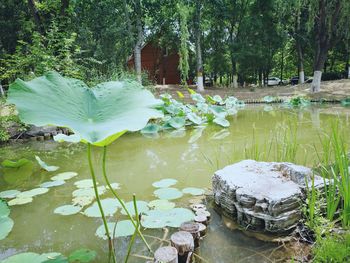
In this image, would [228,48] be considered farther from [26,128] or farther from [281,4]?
[26,128]

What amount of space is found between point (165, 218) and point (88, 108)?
3.58ft

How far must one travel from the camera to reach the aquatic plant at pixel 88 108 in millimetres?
1150

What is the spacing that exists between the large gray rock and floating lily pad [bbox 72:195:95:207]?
3.84 feet

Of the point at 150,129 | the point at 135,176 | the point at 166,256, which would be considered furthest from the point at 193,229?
the point at 150,129

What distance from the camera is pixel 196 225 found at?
1972mm

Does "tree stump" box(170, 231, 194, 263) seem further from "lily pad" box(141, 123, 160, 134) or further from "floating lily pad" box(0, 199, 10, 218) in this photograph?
"lily pad" box(141, 123, 160, 134)

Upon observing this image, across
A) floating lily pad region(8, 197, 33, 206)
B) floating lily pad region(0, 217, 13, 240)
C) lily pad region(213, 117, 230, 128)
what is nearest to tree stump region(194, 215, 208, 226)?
floating lily pad region(0, 217, 13, 240)

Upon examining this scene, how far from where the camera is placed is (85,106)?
4.60ft

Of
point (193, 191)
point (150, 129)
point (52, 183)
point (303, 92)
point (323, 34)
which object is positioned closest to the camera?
point (193, 191)

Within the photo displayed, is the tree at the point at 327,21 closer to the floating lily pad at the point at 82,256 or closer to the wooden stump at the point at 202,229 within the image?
the wooden stump at the point at 202,229

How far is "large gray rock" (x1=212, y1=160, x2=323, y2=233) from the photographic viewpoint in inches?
80.6

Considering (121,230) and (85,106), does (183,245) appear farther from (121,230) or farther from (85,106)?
(85,106)

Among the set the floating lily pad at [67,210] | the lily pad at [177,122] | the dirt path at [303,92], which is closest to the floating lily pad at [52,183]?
the floating lily pad at [67,210]

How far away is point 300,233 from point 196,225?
738mm
